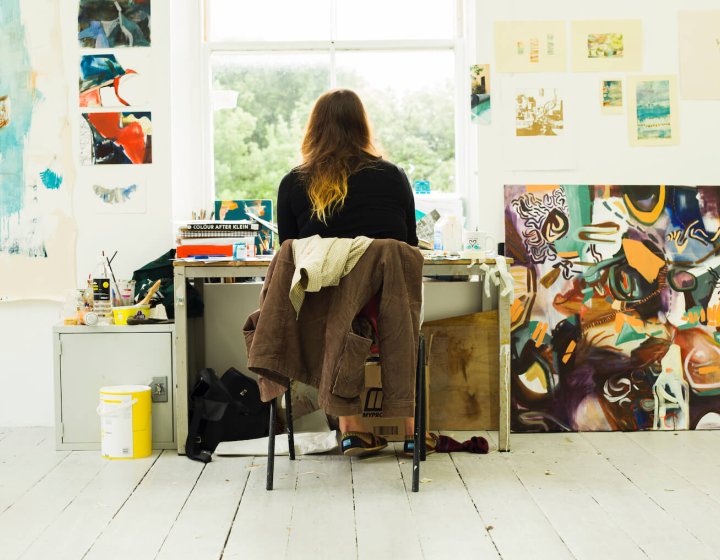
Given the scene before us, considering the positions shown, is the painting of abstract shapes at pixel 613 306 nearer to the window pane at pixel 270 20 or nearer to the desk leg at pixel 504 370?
the desk leg at pixel 504 370

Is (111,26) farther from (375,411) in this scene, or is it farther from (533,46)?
(375,411)

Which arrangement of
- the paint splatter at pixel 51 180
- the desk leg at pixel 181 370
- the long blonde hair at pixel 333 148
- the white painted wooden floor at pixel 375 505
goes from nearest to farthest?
the white painted wooden floor at pixel 375 505 < the long blonde hair at pixel 333 148 < the desk leg at pixel 181 370 < the paint splatter at pixel 51 180

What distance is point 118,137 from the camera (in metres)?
3.65

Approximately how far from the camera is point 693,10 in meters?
3.62

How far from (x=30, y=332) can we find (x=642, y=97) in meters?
2.81

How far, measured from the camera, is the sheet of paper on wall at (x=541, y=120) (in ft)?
11.9

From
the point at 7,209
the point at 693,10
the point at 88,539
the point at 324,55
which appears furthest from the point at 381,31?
the point at 88,539

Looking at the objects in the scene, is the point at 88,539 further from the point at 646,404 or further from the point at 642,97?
the point at 642,97

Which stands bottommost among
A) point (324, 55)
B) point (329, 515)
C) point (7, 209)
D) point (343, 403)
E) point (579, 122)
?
point (329, 515)

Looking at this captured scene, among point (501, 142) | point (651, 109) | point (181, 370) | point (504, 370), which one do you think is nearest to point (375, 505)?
point (504, 370)

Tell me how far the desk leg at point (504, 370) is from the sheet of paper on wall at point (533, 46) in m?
1.04

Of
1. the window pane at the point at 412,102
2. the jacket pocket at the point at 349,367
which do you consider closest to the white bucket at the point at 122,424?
the jacket pocket at the point at 349,367

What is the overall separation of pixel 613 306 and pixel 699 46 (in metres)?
1.15

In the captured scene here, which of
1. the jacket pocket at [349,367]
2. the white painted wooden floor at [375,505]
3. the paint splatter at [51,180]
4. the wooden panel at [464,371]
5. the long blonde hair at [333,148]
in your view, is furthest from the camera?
the paint splatter at [51,180]
